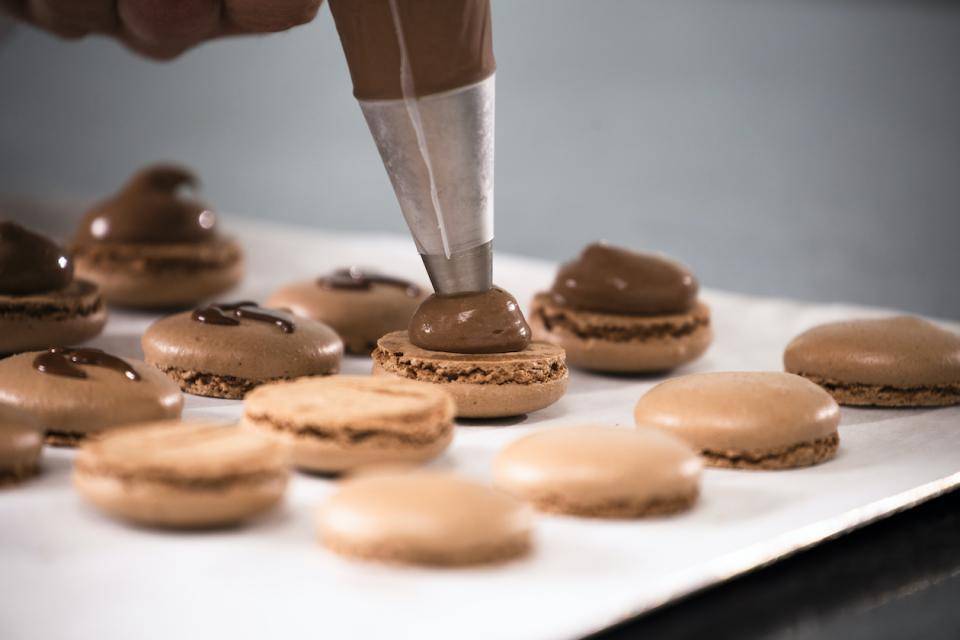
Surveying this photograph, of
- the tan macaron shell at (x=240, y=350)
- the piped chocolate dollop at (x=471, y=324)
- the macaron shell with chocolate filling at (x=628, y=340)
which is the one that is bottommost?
the macaron shell with chocolate filling at (x=628, y=340)

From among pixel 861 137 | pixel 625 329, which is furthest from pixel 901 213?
pixel 625 329

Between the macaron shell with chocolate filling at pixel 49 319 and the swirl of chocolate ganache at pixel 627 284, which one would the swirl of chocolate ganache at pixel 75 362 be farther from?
the swirl of chocolate ganache at pixel 627 284

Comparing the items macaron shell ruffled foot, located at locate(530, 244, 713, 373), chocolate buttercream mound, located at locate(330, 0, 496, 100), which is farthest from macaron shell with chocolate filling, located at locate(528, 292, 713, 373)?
chocolate buttercream mound, located at locate(330, 0, 496, 100)

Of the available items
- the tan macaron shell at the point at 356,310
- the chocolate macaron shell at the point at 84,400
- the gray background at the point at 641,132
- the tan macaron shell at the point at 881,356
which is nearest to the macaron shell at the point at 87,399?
the chocolate macaron shell at the point at 84,400

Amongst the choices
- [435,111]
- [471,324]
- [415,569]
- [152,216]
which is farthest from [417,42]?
[152,216]

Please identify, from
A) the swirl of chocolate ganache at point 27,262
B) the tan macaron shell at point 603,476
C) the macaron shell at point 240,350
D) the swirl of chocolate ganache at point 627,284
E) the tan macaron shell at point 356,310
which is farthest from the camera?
the tan macaron shell at point 356,310

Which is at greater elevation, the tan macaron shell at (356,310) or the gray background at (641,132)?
the tan macaron shell at (356,310)

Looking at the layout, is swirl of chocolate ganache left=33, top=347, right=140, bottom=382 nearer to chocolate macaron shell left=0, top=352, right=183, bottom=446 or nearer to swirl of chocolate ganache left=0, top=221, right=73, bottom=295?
chocolate macaron shell left=0, top=352, right=183, bottom=446
